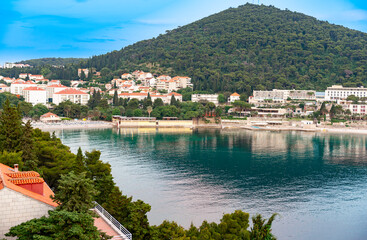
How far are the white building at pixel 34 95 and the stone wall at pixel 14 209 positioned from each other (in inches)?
2482

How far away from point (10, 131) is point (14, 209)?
853 centimetres

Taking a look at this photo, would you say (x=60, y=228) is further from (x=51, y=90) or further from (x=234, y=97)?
(x=51, y=90)

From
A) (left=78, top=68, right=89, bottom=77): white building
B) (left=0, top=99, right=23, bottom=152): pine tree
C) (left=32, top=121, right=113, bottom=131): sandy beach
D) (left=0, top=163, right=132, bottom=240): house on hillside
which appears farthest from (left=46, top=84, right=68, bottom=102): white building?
(left=0, top=163, right=132, bottom=240): house on hillside

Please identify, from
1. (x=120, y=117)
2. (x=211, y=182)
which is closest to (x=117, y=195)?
(x=211, y=182)

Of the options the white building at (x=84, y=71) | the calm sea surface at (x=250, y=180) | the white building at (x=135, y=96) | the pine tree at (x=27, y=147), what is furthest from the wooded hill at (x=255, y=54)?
the pine tree at (x=27, y=147)

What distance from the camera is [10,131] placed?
51.8ft

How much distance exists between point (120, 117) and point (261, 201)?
42.5 meters

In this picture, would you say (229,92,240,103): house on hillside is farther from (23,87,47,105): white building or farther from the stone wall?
the stone wall

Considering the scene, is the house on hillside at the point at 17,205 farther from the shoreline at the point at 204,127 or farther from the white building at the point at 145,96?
the white building at the point at 145,96

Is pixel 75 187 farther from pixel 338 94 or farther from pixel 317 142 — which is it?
pixel 338 94

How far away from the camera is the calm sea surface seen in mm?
17156

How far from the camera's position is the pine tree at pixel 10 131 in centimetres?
1552

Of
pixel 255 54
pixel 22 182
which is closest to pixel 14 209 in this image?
pixel 22 182

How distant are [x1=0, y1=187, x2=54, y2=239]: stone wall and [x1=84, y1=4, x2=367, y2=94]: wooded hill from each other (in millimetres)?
71351
